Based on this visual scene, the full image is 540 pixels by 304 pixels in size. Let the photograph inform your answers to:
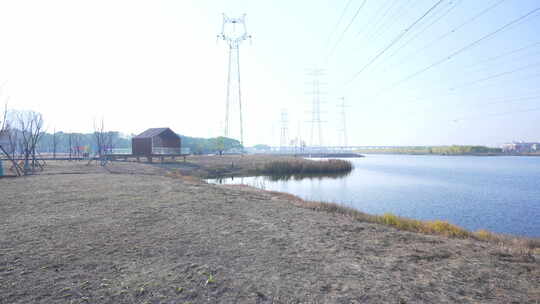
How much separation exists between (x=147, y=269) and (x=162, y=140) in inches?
1499

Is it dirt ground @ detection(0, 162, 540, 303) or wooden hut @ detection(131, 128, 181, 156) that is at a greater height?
wooden hut @ detection(131, 128, 181, 156)

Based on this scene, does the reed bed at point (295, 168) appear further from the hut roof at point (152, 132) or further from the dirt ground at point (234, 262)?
the dirt ground at point (234, 262)

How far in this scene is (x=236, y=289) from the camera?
4.07 m

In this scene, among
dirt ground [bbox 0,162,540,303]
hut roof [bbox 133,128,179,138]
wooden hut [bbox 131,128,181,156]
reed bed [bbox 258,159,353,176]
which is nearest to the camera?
dirt ground [bbox 0,162,540,303]

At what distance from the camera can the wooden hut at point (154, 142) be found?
38562mm

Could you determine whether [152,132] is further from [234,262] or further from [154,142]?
[234,262]

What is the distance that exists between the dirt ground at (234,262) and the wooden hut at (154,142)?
101 ft

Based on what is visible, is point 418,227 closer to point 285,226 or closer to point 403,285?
point 285,226

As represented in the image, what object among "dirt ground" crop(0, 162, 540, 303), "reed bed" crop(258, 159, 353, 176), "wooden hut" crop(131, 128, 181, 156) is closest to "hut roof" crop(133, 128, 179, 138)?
"wooden hut" crop(131, 128, 181, 156)

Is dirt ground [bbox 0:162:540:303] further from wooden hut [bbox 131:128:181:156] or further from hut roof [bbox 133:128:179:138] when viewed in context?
hut roof [bbox 133:128:179:138]

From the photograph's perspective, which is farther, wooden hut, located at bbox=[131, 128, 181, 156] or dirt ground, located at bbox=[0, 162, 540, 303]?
wooden hut, located at bbox=[131, 128, 181, 156]

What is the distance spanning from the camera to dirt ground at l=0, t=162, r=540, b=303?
3.95 metres

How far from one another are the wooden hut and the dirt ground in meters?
30.8

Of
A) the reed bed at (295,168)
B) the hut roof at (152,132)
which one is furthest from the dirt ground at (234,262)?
the reed bed at (295,168)
